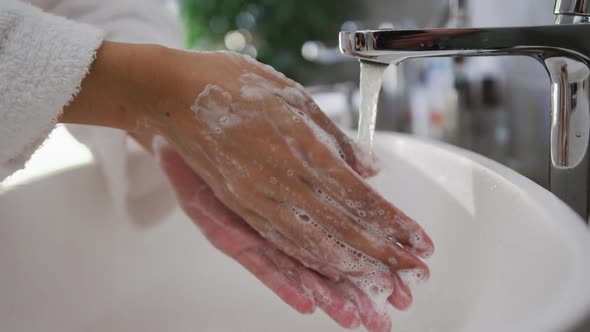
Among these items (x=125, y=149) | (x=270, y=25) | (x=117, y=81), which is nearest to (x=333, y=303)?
(x=117, y=81)

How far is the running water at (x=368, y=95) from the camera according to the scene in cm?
51

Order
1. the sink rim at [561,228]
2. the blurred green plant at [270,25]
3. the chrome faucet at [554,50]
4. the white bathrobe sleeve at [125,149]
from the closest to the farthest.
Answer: the sink rim at [561,228] → the chrome faucet at [554,50] → the white bathrobe sleeve at [125,149] → the blurred green plant at [270,25]

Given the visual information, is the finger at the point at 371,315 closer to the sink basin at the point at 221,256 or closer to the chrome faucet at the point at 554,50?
the sink basin at the point at 221,256

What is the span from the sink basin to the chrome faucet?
5 cm

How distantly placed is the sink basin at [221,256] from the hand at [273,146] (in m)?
0.08

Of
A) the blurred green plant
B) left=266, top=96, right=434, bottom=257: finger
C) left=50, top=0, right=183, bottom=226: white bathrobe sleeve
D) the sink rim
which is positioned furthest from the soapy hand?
the blurred green plant

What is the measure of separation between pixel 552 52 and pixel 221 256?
1.74ft

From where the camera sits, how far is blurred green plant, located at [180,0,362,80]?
183cm

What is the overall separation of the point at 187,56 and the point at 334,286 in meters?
0.26

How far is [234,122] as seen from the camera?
1.60ft

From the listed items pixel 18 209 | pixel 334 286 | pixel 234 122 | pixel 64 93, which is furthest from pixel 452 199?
pixel 18 209

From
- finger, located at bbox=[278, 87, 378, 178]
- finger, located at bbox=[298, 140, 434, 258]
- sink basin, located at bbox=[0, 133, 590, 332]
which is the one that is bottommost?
sink basin, located at bbox=[0, 133, 590, 332]

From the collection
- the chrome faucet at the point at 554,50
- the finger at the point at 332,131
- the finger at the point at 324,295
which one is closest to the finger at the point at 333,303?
the finger at the point at 324,295

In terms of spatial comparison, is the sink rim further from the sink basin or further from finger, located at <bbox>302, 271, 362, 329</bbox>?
finger, located at <bbox>302, 271, 362, 329</bbox>
